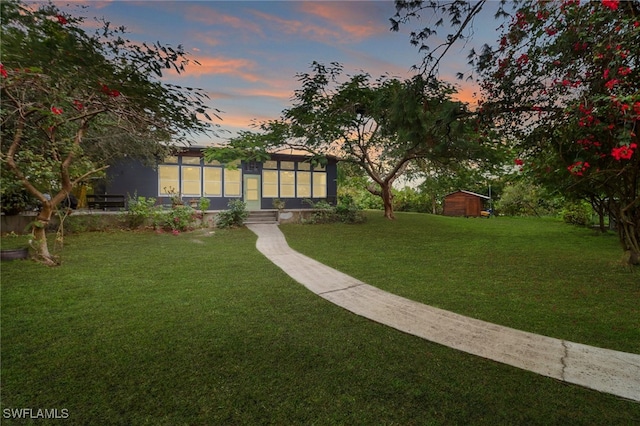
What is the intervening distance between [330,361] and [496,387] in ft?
4.10

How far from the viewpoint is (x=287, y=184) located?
56.0 feet

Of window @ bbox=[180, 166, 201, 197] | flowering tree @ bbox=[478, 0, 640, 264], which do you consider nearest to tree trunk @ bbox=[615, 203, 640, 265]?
flowering tree @ bbox=[478, 0, 640, 264]

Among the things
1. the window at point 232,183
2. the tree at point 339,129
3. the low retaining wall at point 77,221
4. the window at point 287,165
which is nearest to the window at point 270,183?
the window at point 287,165

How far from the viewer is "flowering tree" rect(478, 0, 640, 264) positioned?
283cm

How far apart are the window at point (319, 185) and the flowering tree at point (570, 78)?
13215mm

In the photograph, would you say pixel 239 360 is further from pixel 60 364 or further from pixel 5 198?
pixel 5 198

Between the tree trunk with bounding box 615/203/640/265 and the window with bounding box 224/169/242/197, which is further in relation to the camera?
the window with bounding box 224/169/242/197

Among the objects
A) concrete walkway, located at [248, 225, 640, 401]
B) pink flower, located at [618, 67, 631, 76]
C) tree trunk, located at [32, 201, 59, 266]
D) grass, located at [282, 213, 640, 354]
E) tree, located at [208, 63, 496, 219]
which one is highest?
tree, located at [208, 63, 496, 219]

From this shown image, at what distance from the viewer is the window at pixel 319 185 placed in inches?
693

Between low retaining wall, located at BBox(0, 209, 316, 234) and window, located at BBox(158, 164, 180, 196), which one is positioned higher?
window, located at BBox(158, 164, 180, 196)

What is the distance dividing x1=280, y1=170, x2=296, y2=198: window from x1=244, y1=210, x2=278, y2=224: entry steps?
3597mm

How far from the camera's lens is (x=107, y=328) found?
3047 mm

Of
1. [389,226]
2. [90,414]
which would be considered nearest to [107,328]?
[90,414]

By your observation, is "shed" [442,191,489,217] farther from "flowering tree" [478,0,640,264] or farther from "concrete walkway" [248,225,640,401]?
"concrete walkway" [248,225,640,401]
